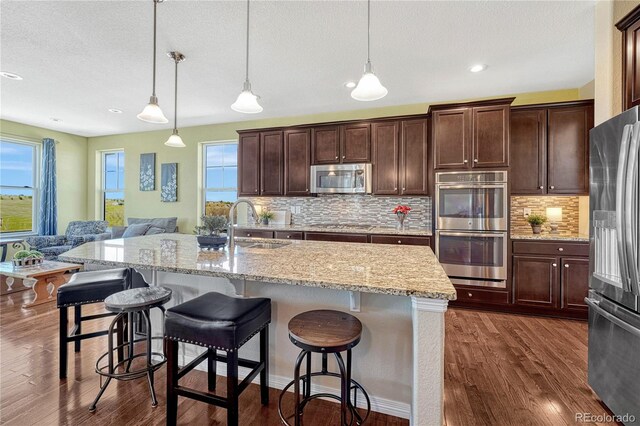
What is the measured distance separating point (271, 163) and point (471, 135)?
9.32 feet

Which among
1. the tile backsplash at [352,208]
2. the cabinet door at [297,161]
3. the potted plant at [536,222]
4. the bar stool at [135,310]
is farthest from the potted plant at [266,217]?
the potted plant at [536,222]

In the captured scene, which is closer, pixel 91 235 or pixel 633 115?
pixel 633 115

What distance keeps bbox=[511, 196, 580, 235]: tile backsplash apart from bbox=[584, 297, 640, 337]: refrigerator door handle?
206cm

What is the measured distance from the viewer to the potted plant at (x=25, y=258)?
3742 mm

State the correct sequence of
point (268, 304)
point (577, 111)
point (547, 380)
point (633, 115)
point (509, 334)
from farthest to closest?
point (577, 111)
point (509, 334)
point (547, 380)
point (268, 304)
point (633, 115)

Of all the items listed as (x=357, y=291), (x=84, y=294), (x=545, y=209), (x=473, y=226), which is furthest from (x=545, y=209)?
(x=84, y=294)

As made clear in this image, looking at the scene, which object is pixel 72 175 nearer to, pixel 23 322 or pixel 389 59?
pixel 23 322

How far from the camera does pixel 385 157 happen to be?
13.4 ft

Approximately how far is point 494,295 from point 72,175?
8.14 metres

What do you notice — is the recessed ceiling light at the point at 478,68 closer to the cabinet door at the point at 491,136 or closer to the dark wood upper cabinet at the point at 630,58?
the cabinet door at the point at 491,136

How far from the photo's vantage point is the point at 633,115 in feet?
5.08

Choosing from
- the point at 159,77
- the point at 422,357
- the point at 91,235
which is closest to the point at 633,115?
the point at 422,357

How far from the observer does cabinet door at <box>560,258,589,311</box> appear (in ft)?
10.4

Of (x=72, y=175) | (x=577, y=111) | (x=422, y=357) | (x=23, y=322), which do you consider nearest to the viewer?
(x=422, y=357)
